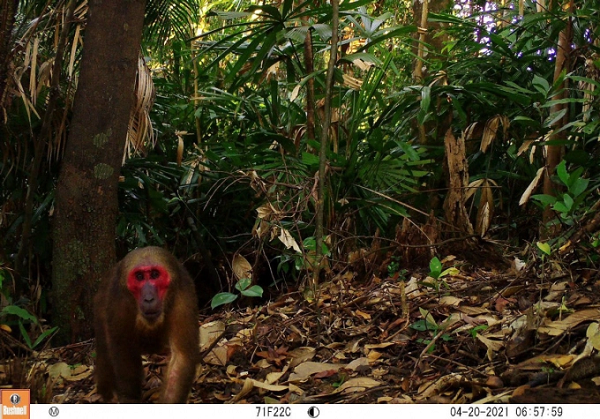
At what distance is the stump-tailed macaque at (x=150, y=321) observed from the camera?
94.8 inches

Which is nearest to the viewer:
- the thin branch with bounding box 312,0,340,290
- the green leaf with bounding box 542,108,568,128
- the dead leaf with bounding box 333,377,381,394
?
the dead leaf with bounding box 333,377,381,394

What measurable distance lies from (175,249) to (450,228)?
2225mm

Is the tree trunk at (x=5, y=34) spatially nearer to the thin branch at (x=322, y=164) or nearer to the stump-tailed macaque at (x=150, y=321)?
the stump-tailed macaque at (x=150, y=321)

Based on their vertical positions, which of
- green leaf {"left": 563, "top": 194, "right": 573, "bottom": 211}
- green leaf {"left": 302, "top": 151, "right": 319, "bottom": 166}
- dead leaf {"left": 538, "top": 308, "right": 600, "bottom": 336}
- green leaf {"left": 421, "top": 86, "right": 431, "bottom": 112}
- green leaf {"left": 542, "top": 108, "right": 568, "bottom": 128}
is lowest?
dead leaf {"left": 538, "top": 308, "right": 600, "bottom": 336}

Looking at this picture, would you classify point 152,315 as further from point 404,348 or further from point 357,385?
point 404,348

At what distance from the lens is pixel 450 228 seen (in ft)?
13.2

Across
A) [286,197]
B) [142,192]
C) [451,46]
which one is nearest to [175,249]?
[142,192]

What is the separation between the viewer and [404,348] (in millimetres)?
2717

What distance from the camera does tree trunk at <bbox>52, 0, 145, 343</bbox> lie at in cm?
320

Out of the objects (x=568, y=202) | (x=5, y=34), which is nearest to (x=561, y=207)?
(x=568, y=202)
